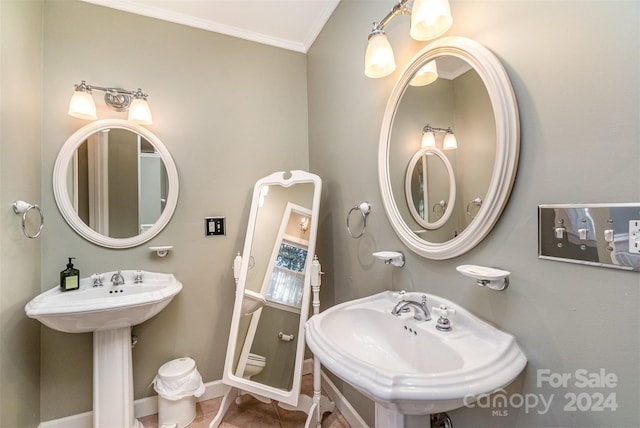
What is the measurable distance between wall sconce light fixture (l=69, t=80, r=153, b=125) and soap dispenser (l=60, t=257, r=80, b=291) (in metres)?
0.87

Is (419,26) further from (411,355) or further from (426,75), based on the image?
(411,355)

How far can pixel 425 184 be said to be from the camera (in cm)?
110

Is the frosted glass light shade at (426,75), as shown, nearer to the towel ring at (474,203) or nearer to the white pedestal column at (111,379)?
the towel ring at (474,203)

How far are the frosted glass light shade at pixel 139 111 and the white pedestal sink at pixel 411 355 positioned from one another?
63.7 inches

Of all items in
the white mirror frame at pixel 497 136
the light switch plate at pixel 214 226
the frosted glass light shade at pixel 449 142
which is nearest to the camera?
the white mirror frame at pixel 497 136

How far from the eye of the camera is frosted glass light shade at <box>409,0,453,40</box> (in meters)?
0.84

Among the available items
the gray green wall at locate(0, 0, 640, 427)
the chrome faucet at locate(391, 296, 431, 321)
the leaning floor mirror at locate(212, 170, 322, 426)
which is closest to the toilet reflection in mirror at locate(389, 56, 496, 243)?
the gray green wall at locate(0, 0, 640, 427)

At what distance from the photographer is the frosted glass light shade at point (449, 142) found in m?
0.97

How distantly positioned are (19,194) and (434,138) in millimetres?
2038

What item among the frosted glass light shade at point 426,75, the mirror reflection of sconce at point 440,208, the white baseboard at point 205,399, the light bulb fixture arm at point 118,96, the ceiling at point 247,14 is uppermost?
the ceiling at point 247,14

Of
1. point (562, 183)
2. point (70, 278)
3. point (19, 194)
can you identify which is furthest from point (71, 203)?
point (562, 183)

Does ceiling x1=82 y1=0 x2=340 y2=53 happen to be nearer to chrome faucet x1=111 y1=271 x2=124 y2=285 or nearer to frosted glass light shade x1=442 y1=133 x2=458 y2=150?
frosted glass light shade x1=442 y1=133 x2=458 y2=150

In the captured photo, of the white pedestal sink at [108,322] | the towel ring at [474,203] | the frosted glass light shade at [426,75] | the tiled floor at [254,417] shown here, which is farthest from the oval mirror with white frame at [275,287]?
the towel ring at [474,203]

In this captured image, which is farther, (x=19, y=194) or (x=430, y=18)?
(x=19, y=194)
